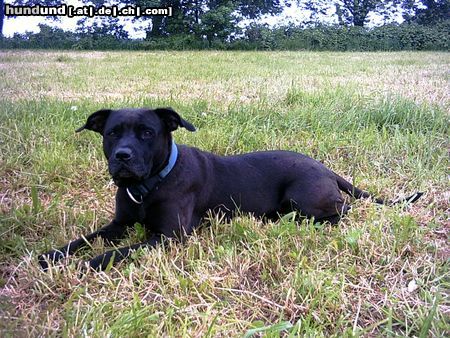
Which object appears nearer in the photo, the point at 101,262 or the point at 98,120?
the point at 101,262

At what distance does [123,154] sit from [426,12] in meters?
28.5

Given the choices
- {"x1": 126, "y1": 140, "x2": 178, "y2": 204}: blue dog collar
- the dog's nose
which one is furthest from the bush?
the dog's nose

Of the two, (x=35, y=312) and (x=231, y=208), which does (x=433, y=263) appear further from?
(x=35, y=312)

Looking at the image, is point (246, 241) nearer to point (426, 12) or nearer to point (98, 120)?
point (98, 120)

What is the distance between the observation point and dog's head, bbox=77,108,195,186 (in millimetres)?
2898

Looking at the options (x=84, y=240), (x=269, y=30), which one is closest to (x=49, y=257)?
(x=84, y=240)

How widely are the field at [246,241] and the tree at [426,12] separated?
2378cm

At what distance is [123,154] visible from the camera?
9.34 ft

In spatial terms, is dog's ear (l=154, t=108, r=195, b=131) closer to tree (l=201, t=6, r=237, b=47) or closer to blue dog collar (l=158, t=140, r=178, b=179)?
blue dog collar (l=158, t=140, r=178, b=179)

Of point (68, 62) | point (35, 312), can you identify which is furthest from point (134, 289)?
point (68, 62)

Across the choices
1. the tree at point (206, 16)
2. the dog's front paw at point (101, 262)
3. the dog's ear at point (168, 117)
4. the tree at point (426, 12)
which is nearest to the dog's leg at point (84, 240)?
the dog's front paw at point (101, 262)

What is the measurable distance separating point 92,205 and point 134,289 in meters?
1.38

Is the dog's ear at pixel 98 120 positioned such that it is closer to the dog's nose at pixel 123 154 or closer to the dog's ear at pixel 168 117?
the dog's ear at pixel 168 117

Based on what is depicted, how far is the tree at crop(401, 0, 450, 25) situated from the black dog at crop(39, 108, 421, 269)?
25.9 meters
